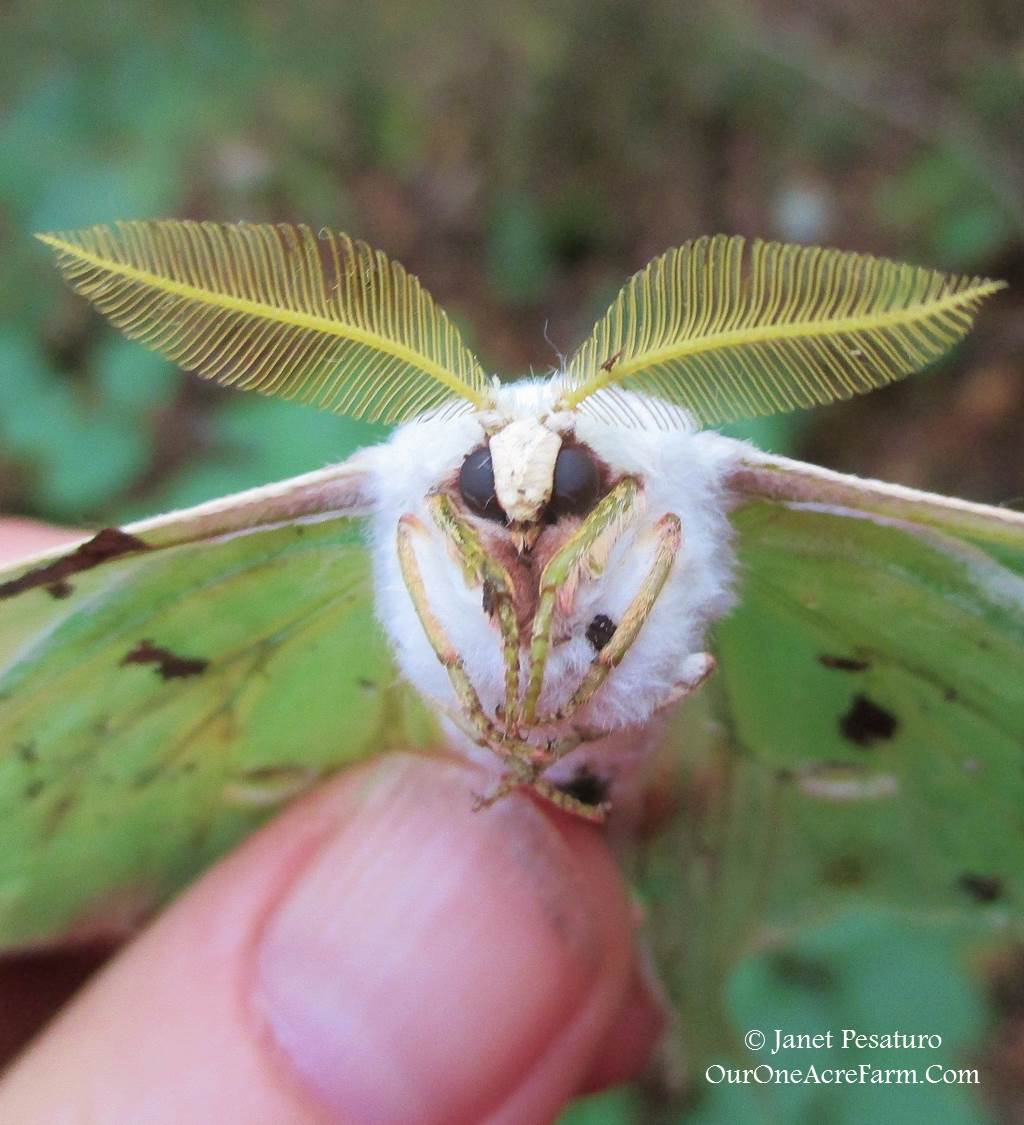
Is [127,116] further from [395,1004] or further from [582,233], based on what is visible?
Result: [395,1004]

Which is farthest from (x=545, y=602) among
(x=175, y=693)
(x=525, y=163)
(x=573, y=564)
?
(x=525, y=163)

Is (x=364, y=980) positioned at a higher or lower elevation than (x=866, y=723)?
lower

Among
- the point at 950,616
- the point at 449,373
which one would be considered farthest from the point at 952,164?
the point at 449,373

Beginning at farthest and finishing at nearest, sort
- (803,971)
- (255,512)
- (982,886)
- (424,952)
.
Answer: (803,971) < (982,886) < (424,952) < (255,512)

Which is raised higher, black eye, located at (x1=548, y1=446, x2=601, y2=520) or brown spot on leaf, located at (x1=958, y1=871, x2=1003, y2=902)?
black eye, located at (x1=548, y1=446, x2=601, y2=520)

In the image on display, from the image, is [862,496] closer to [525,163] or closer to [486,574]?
[486,574]

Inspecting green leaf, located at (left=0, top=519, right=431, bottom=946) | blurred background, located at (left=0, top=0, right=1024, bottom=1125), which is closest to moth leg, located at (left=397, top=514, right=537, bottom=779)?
green leaf, located at (left=0, top=519, right=431, bottom=946)

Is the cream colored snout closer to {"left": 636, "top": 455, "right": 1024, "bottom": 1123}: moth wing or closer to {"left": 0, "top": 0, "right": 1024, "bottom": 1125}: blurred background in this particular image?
{"left": 636, "top": 455, "right": 1024, "bottom": 1123}: moth wing
